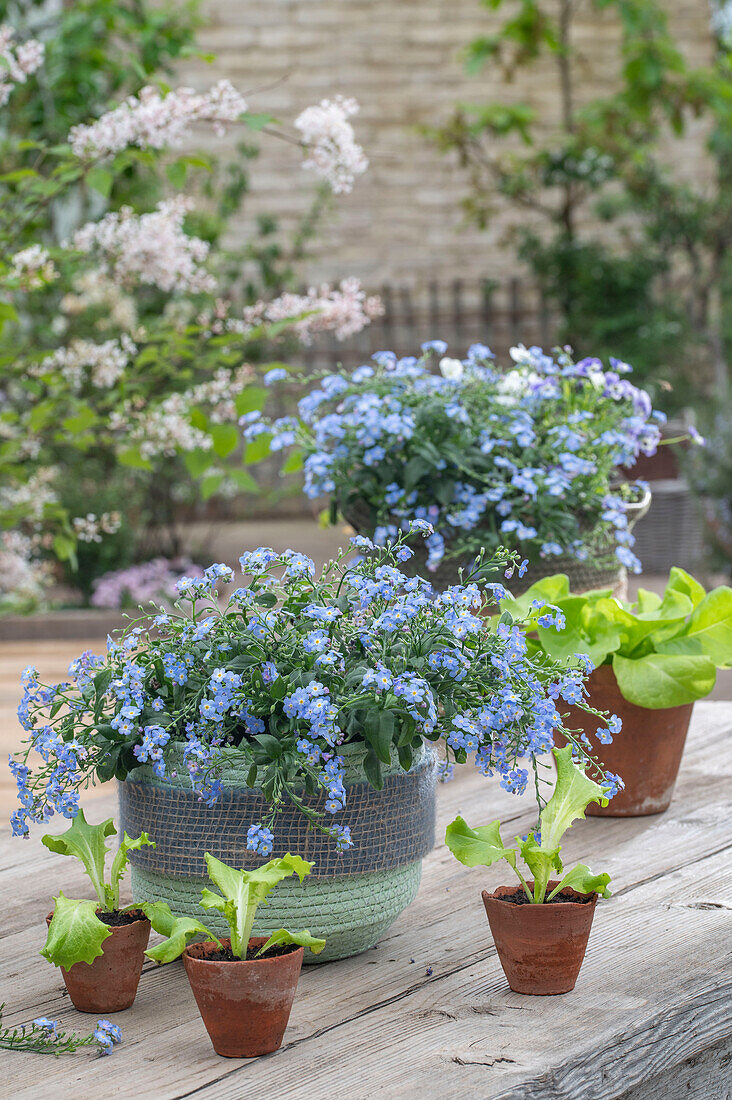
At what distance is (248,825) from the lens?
0.88m

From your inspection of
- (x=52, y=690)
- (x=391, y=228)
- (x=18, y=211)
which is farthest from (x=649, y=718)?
(x=391, y=228)

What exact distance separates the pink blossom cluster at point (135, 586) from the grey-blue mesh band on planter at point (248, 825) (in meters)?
3.59

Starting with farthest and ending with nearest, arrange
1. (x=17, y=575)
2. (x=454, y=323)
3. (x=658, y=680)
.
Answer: (x=454, y=323)
(x=17, y=575)
(x=658, y=680)

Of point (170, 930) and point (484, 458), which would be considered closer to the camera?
point (170, 930)

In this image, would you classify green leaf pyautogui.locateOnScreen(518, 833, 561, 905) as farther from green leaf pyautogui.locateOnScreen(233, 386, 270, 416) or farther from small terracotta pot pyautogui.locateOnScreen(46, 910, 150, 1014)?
green leaf pyautogui.locateOnScreen(233, 386, 270, 416)

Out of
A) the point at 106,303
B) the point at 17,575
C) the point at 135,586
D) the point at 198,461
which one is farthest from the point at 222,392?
the point at 106,303

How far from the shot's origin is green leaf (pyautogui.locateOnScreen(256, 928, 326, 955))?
803 mm

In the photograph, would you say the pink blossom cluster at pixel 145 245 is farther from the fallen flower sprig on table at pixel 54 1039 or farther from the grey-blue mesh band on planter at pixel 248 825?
the fallen flower sprig on table at pixel 54 1039

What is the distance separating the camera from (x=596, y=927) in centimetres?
99

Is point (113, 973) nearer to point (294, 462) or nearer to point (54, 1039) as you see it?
point (54, 1039)

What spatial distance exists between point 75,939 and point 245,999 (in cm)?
14

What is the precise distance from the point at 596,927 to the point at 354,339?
24.0 ft

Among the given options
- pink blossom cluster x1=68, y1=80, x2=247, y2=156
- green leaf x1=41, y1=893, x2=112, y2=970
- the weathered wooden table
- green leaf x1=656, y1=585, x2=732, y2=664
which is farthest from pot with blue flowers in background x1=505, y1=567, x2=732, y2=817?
pink blossom cluster x1=68, y1=80, x2=247, y2=156

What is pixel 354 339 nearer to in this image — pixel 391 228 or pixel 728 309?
pixel 391 228
